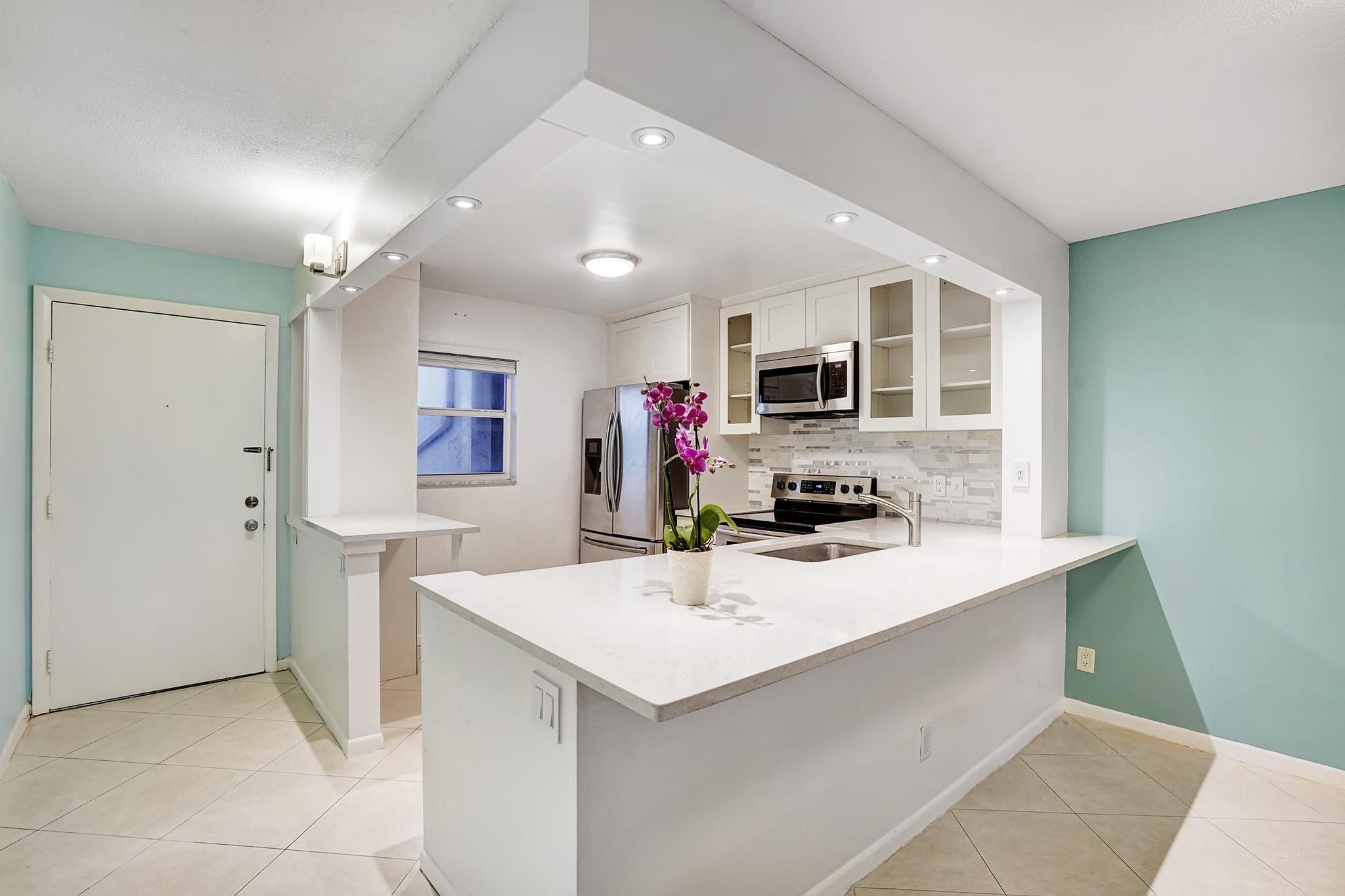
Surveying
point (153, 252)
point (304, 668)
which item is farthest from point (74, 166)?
point (304, 668)

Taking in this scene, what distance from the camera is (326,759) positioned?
2615mm

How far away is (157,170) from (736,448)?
332 cm

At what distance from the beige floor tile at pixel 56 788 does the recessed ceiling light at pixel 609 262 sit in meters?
2.84

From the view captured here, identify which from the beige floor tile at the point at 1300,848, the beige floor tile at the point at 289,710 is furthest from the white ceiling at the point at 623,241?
the beige floor tile at the point at 1300,848

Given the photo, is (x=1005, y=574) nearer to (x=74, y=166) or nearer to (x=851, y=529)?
(x=851, y=529)

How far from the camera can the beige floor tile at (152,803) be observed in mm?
2143

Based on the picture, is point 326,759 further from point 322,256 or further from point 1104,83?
point 1104,83

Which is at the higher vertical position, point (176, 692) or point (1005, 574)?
point (1005, 574)

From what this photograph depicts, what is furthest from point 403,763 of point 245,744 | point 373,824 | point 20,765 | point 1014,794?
point 1014,794

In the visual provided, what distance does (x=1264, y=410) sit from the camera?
2.57 m

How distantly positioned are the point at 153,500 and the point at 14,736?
1.11 m

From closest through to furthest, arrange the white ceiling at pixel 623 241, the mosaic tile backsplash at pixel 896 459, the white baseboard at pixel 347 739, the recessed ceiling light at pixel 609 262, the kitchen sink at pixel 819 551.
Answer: the white ceiling at pixel 623 241 < the white baseboard at pixel 347 739 < the kitchen sink at pixel 819 551 < the recessed ceiling light at pixel 609 262 < the mosaic tile backsplash at pixel 896 459

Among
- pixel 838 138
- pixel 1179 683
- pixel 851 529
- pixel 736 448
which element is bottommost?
pixel 1179 683

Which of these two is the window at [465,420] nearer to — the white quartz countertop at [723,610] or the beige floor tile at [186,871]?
the beige floor tile at [186,871]
